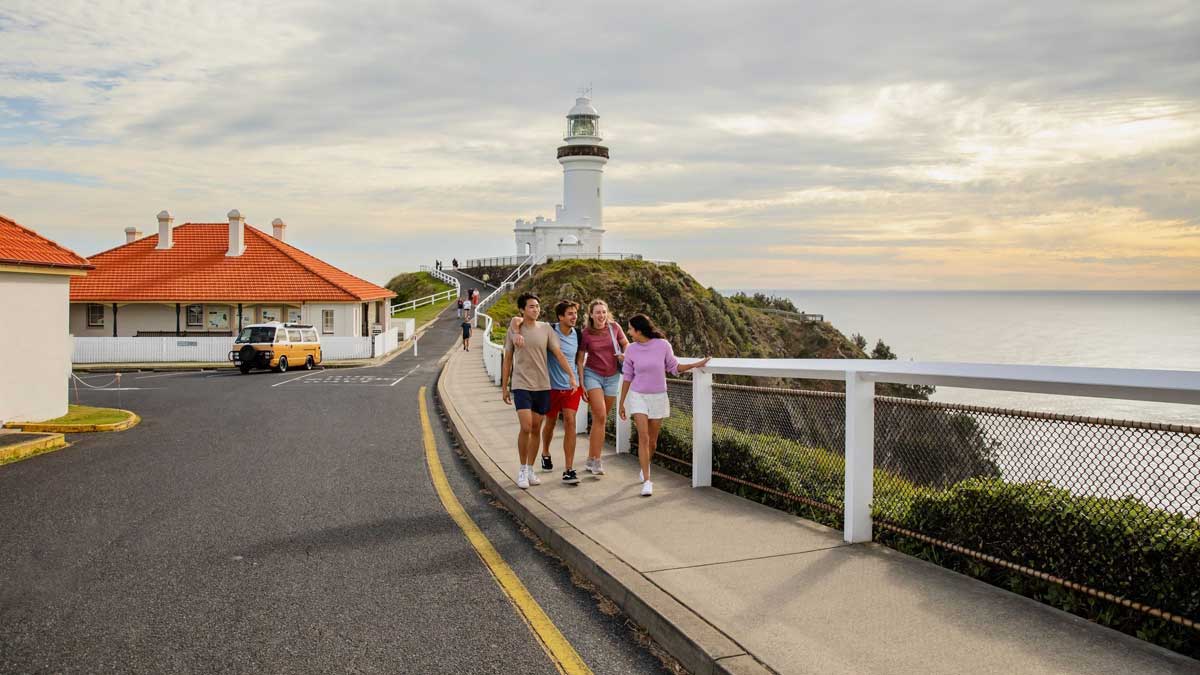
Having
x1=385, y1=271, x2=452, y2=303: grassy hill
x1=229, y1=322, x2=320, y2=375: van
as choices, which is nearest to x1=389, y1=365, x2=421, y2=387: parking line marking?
x1=229, y1=322, x2=320, y2=375: van

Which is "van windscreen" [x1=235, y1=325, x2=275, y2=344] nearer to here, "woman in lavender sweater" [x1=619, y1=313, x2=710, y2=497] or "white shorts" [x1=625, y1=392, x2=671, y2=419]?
"woman in lavender sweater" [x1=619, y1=313, x2=710, y2=497]

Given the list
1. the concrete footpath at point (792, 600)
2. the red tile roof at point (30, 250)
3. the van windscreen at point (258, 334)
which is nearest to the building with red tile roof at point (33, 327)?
the red tile roof at point (30, 250)

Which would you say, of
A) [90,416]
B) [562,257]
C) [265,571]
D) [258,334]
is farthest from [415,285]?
[265,571]

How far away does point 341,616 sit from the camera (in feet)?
17.4

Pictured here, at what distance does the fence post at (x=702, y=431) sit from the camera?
865cm

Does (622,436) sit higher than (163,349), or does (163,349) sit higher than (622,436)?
(163,349)

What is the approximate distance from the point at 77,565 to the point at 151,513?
1749 millimetres

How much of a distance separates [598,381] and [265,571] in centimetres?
420

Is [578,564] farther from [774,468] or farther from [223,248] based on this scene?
[223,248]

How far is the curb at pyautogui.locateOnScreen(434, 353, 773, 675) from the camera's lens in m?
4.39

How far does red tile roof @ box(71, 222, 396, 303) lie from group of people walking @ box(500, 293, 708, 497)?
34.0m

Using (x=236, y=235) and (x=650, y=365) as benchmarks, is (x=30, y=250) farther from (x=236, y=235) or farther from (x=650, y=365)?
(x=236, y=235)

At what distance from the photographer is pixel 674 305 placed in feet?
233

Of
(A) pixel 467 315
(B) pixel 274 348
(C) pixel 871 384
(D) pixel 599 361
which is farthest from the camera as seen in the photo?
(A) pixel 467 315
